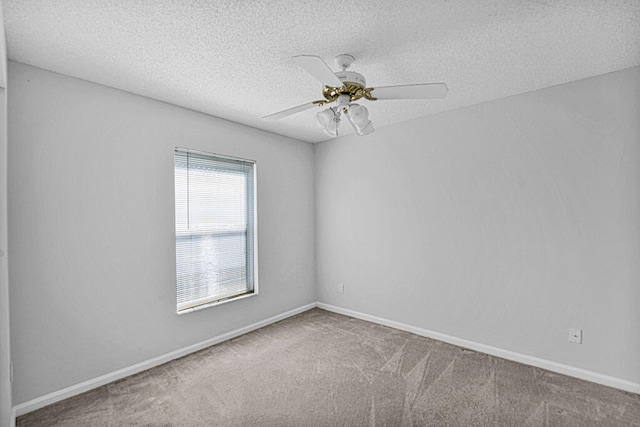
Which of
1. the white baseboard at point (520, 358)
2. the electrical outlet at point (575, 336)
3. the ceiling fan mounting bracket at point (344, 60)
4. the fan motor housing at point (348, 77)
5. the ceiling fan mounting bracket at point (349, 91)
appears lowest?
the white baseboard at point (520, 358)

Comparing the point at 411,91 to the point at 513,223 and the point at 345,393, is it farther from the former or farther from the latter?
the point at 345,393

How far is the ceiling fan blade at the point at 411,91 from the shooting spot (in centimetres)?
183

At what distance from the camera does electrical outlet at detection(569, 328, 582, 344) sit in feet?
8.28

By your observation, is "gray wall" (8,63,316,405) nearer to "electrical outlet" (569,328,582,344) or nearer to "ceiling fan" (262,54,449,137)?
"ceiling fan" (262,54,449,137)

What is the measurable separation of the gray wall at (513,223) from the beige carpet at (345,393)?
0.38 m

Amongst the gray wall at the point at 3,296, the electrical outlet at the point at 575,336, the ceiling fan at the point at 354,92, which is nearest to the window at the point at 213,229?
the gray wall at the point at 3,296

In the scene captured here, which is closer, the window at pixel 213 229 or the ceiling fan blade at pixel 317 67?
the ceiling fan blade at pixel 317 67

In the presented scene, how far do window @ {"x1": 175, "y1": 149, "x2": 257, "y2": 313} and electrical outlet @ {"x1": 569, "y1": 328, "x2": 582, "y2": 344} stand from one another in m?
3.06

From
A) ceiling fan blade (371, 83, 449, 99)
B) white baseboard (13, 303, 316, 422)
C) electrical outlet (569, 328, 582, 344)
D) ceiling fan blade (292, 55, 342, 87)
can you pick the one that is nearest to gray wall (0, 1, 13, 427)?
white baseboard (13, 303, 316, 422)

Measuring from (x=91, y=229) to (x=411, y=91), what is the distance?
255 centimetres

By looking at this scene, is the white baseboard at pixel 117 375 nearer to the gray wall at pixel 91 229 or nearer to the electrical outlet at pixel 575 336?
the gray wall at pixel 91 229

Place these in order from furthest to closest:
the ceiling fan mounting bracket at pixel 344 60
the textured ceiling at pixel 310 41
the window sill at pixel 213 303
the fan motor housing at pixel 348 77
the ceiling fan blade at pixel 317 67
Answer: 1. the window sill at pixel 213 303
2. the ceiling fan mounting bracket at pixel 344 60
3. the fan motor housing at pixel 348 77
4. the textured ceiling at pixel 310 41
5. the ceiling fan blade at pixel 317 67

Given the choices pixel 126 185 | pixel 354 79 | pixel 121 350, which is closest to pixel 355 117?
pixel 354 79

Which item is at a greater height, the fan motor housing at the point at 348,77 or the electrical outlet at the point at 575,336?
the fan motor housing at the point at 348,77
